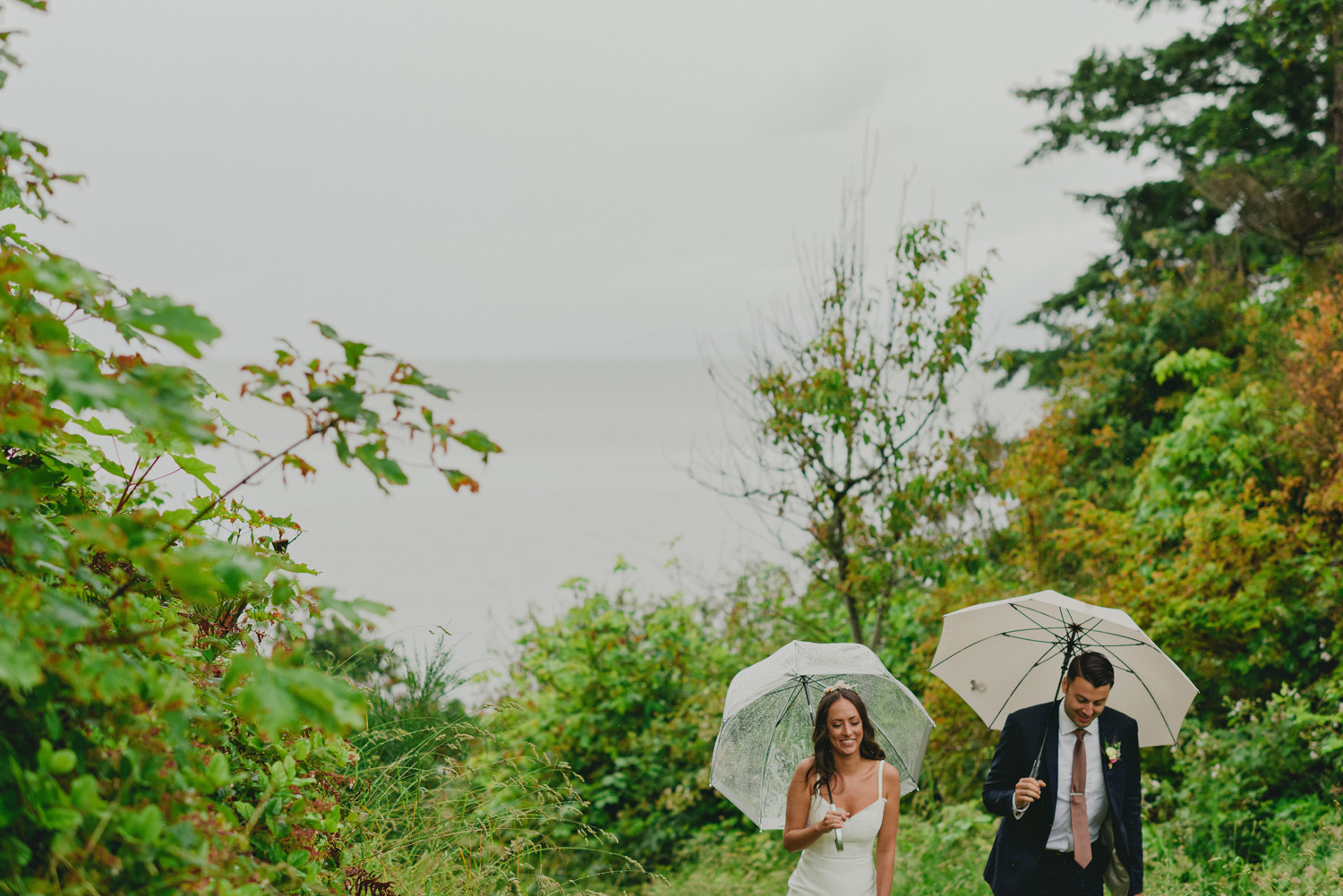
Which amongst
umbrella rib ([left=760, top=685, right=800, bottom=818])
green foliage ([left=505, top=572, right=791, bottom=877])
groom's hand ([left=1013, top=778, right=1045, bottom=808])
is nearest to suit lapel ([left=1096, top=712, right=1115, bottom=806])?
groom's hand ([left=1013, top=778, right=1045, bottom=808])

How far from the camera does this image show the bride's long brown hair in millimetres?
3465

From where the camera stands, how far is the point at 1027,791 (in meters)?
3.11

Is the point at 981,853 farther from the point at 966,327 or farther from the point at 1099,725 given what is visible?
the point at 966,327

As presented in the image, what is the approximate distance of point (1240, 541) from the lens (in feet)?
20.6

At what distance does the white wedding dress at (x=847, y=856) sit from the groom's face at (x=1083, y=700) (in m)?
0.82

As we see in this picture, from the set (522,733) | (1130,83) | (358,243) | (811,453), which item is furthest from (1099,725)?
(358,243)

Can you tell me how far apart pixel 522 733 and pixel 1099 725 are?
19.5ft

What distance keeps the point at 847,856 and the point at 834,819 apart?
29 cm

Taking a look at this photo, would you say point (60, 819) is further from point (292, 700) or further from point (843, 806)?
point (843, 806)

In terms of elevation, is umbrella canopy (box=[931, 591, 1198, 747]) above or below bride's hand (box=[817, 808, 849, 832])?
above

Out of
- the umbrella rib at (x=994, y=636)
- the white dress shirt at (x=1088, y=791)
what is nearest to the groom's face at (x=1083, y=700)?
the white dress shirt at (x=1088, y=791)

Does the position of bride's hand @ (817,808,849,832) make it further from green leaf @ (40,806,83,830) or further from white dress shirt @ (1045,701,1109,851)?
green leaf @ (40,806,83,830)

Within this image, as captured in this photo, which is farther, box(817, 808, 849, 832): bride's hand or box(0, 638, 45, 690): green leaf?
box(817, 808, 849, 832): bride's hand

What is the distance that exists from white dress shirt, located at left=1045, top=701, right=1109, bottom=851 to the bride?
0.59 m
